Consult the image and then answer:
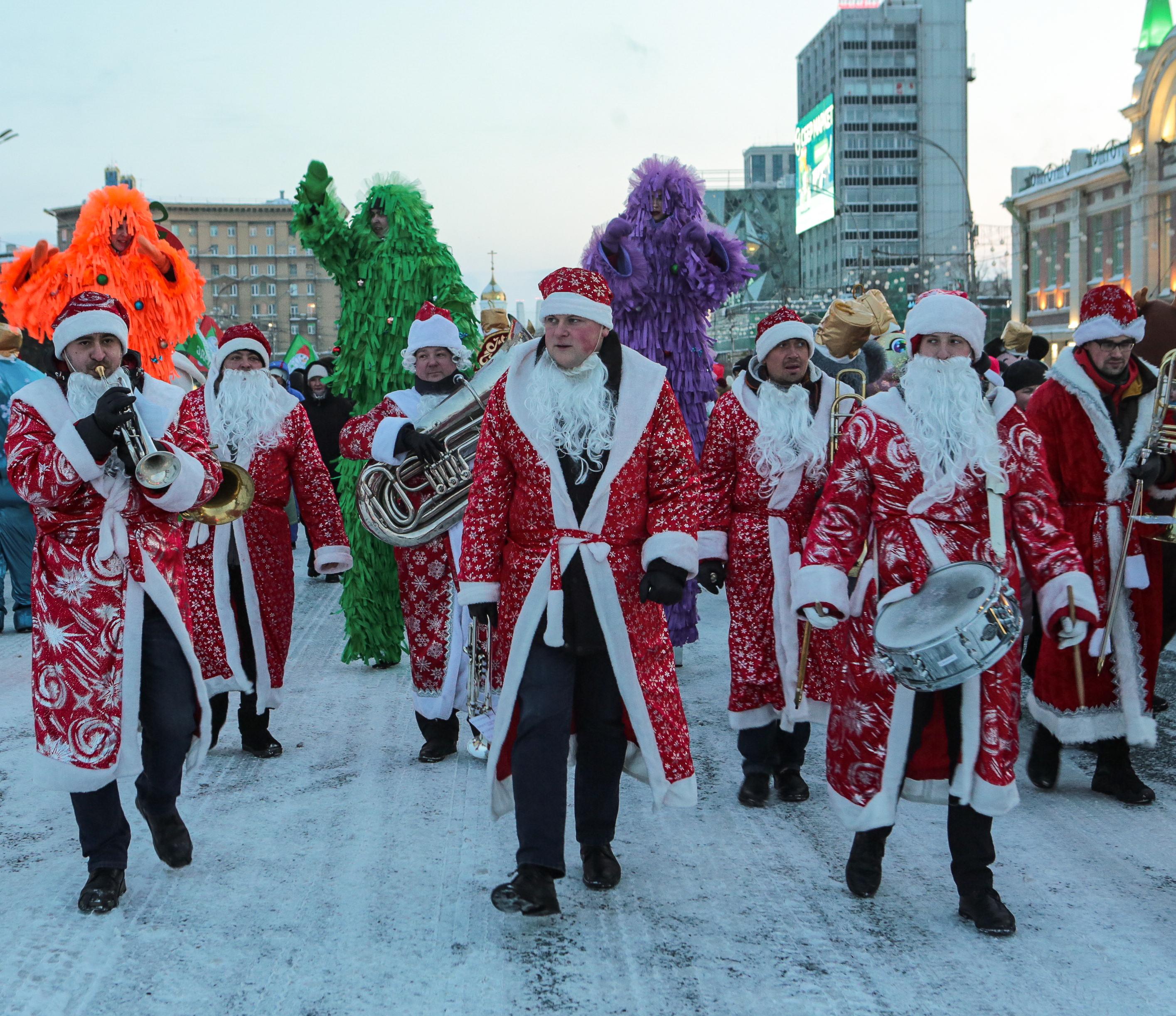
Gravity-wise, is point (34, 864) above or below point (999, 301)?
below

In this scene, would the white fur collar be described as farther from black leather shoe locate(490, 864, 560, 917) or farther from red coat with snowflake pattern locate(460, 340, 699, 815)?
black leather shoe locate(490, 864, 560, 917)

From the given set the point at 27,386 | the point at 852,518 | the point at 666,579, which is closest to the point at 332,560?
the point at 27,386

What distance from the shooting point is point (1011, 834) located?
437 centimetres

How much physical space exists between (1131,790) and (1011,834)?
0.71 meters

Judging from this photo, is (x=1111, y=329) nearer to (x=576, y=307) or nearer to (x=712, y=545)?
(x=712, y=545)

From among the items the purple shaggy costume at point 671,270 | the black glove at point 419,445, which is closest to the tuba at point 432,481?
the black glove at point 419,445

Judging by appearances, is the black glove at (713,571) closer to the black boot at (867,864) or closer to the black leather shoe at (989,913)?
the black boot at (867,864)

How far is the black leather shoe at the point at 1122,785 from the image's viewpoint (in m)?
4.70

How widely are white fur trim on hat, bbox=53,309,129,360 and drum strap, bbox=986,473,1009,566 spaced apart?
2866mm

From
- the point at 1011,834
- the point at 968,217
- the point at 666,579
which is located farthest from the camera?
the point at 968,217

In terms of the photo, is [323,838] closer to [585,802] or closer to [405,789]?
[405,789]

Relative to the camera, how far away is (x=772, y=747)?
489cm

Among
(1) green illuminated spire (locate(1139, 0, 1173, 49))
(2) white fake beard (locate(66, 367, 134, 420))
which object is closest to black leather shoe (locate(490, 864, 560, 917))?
(2) white fake beard (locate(66, 367, 134, 420))

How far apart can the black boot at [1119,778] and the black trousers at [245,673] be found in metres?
3.63
